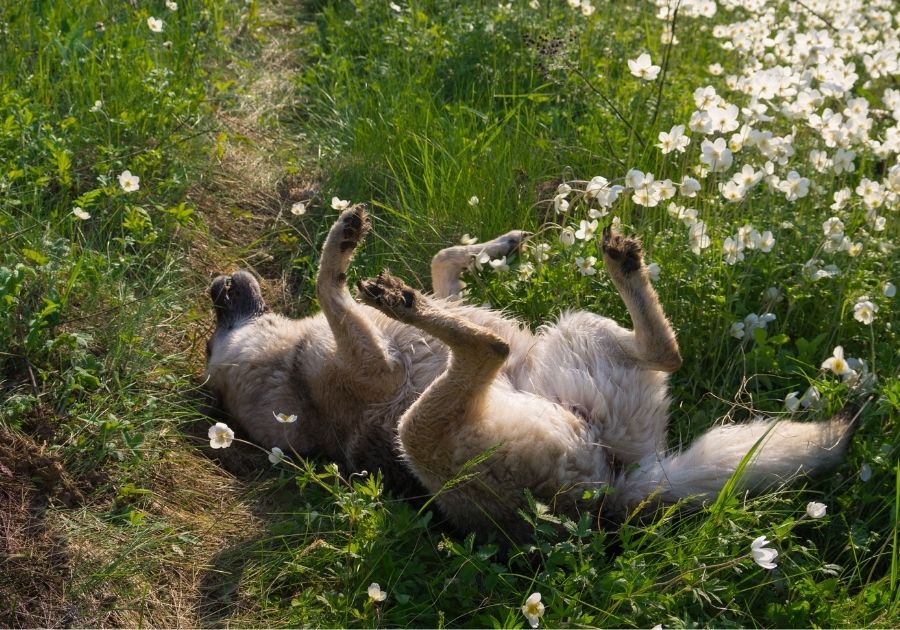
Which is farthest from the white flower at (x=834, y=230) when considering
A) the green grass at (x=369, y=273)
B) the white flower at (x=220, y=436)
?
the white flower at (x=220, y=436)

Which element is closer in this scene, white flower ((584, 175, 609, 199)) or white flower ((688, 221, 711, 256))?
white flower ((688, 221, 711, 256))

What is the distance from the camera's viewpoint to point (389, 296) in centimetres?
330

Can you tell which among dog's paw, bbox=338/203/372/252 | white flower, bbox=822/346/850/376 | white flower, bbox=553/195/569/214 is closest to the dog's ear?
dog's paw, bbox=338/203/372/252

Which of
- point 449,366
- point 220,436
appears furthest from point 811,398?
point 220,436

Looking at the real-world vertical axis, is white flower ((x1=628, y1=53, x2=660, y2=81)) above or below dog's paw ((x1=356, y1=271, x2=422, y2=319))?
above

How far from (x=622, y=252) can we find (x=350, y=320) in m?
1.20

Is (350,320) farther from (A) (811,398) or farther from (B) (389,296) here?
(A) (811,398)

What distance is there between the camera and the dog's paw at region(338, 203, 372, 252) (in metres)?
4.04

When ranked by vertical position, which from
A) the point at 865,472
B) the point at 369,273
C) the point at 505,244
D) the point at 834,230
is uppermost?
the point at 834,230

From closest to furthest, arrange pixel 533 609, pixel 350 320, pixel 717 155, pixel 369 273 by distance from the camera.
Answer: pixel 533 609 → pixel 717 155 → pixel 350 320 → pixel 369 273

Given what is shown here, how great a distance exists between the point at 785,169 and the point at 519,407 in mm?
1862

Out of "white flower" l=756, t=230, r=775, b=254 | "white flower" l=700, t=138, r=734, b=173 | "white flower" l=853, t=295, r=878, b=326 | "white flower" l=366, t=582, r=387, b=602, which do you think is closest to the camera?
"white flower" l=366, t=582, r=387, b=602

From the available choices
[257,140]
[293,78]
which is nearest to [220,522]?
[257,140]

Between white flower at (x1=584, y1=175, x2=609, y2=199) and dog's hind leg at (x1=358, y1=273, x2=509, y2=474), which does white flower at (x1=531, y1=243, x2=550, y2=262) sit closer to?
white flower at (x1=584, y1=175, x2=609, y2=199)
